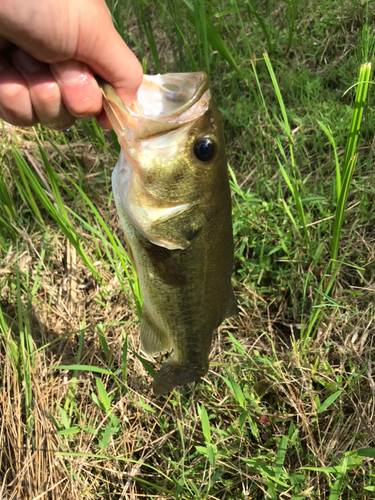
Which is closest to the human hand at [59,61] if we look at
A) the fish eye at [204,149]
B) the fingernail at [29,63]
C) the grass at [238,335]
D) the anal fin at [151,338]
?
the fingernail at [29,63]

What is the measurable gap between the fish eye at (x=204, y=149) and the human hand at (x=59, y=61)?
0.31 meters

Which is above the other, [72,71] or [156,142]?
[72,71]

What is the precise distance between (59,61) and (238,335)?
179cm

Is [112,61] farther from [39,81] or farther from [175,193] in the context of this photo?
[175,193]

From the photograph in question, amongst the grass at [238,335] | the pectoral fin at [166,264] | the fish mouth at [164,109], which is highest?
the fish mouth at [164,109]

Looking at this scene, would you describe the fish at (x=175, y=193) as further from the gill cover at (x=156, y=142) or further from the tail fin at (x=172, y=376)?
the tail fin at (x=172, y=376)

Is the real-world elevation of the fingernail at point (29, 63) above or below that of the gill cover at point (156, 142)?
above

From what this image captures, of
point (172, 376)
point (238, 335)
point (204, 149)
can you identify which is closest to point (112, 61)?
point (204, 149)

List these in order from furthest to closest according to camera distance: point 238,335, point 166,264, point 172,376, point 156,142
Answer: point 238,335 < point 172,376 < point 166,264 < point 156,142

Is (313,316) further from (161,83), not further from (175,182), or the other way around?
(161,83)

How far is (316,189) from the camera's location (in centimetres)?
258

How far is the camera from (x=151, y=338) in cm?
183

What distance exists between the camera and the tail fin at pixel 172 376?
1.78 m

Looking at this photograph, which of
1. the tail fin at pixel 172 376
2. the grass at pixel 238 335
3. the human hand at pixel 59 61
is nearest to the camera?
the human hand at pixel 59 61
